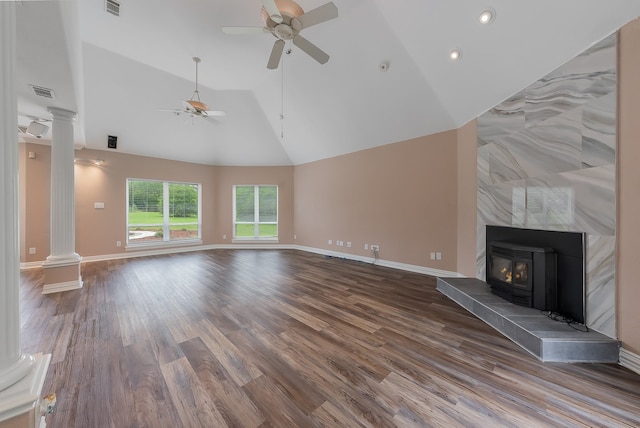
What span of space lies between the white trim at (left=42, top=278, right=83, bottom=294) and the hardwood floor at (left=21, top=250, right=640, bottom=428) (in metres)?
0.16

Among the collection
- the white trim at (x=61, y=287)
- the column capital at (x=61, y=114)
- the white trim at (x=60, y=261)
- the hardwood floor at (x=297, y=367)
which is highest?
the column capital at (x=61, y=114)

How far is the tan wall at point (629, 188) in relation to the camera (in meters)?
1.98

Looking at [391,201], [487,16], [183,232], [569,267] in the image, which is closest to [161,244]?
[183,232]

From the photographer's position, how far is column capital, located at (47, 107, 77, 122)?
3.71 m

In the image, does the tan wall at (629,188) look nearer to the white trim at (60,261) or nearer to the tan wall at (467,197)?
the tan wall at (467,197)

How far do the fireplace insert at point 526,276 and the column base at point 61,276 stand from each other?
6.34 m

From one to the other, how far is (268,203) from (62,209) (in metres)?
4.78

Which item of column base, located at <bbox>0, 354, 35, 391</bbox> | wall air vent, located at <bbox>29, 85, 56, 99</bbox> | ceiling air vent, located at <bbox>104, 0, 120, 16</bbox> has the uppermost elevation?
ceiling air vent, located at <bbox>104, 0, 120, 16</bbox>

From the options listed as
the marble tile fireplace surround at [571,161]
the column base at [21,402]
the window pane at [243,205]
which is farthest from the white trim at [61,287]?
the marble tile fireplace surround at [571,161]

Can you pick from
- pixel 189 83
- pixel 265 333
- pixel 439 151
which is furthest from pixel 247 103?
pixel 265 333

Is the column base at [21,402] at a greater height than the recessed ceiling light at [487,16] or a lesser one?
lesser

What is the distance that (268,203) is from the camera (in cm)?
791

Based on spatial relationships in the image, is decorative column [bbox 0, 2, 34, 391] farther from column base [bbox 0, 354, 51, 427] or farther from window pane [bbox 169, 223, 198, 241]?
window pane [bbox 169, 223, 198, 241]

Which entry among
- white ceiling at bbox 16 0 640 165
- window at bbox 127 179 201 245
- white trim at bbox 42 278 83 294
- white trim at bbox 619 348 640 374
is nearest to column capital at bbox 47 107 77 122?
white ceiling at bbox 16 0 640 165
